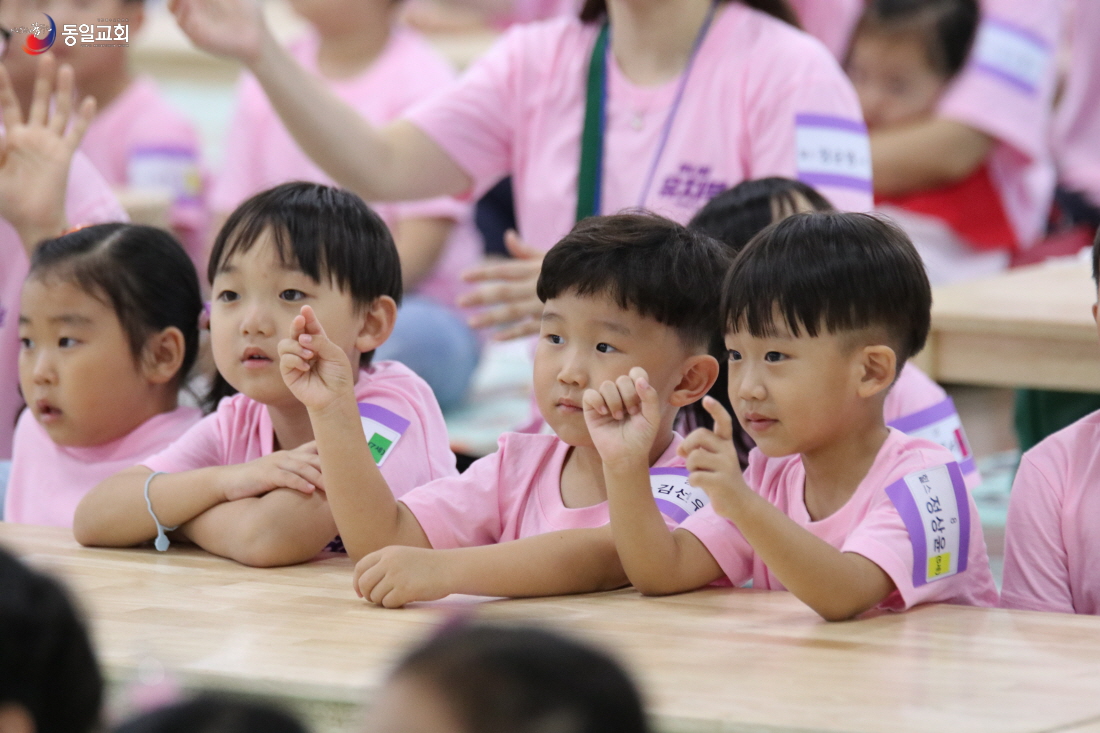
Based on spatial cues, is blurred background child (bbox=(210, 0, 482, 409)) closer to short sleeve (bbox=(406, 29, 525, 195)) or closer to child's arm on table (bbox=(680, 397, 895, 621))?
short sleeve (bbox=(406, 29, 525, 195))

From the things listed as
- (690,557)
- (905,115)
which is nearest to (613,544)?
(690,557)

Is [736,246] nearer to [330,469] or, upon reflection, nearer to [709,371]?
[709,371]

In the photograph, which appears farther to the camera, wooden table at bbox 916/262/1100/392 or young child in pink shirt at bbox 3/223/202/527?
wooden table at bbox 916/262/1100/392

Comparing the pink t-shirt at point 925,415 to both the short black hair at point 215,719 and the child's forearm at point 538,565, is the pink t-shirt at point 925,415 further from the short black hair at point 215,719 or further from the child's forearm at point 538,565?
the short black hair at point 215,719

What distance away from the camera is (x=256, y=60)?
2203mm

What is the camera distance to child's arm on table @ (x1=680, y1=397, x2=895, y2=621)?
127cm

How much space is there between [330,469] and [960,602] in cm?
63

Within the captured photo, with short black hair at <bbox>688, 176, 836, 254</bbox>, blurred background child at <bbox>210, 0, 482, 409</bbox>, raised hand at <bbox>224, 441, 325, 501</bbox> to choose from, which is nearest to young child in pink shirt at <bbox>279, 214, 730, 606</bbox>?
raised hand at <bbox>224, 441, 325, 501</bbox>

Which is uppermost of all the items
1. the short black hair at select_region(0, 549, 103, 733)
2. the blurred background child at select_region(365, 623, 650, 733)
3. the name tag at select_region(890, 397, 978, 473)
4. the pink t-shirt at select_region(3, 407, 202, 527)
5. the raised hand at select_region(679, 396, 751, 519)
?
the blurred background child at select_region(365, 623, 650, 733)

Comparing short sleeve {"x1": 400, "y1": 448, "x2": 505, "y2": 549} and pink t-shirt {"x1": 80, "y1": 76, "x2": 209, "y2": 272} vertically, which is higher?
pink t-shirt {"x1": 80, "y1": 76, "x2": 209, "y2": 272}

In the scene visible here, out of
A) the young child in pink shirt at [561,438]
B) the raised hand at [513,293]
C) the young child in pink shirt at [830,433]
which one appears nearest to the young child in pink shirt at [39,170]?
the raised hand at [513,293]

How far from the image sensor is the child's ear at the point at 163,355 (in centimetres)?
195

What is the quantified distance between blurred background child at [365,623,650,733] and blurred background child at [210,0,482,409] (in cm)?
267

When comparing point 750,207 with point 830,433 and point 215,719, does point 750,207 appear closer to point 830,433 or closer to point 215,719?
point 830,433
